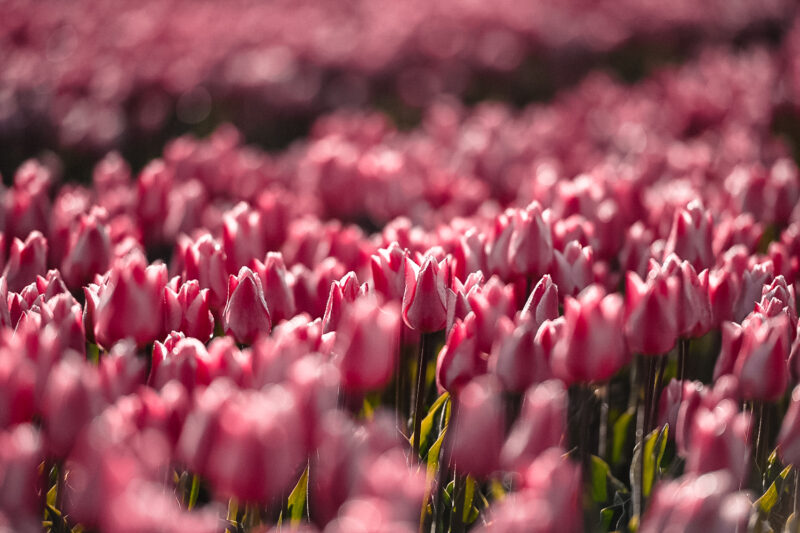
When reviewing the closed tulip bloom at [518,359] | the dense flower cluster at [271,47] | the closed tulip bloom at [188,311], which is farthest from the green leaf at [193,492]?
the dense flower cluster at [271,47]

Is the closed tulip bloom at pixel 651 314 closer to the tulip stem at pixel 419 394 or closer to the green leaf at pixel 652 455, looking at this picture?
the green leaf at pixel 652 455

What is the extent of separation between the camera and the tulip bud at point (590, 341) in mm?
1632

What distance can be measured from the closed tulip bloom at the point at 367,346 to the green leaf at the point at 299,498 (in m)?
0.32

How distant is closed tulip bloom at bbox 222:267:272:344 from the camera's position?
1896mm

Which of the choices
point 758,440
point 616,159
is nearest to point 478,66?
point 616,159

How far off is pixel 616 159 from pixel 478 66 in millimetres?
2921

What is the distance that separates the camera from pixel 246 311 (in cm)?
191

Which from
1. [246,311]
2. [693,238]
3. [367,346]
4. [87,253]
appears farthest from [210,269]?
[693,238]

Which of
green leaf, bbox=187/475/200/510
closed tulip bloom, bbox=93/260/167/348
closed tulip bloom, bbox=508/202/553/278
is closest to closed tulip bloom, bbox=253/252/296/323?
closed tulip bloom, bbox=93/260/167/348

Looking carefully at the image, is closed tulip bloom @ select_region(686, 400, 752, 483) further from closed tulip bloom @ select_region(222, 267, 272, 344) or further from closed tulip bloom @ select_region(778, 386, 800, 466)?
closed tulip bloom @ select_region(222, 267, 272, 344)

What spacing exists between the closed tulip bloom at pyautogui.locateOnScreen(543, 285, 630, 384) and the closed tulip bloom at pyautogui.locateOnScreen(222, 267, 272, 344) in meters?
0.66

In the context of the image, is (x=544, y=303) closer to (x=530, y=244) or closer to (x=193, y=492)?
(x=530, y=244)

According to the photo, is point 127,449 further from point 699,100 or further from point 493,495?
point 699,100

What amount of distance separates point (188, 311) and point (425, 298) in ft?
1.75
